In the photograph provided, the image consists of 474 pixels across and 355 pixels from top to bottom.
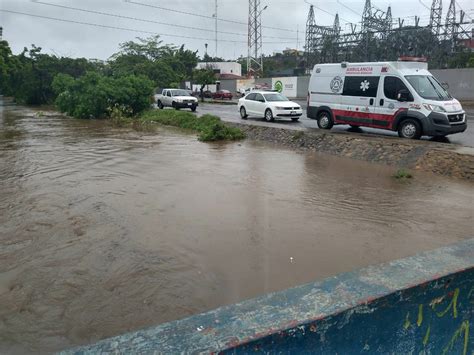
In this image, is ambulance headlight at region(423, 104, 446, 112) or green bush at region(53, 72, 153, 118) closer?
ambulance headlight at region(423, 104, 446, 112)

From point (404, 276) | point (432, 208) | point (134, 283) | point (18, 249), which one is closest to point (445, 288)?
point (404, 276)

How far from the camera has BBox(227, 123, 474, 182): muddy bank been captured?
10770mm

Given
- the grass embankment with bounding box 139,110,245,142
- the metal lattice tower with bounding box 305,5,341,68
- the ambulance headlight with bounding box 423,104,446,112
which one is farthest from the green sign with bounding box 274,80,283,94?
the ambulance headlight with bounding box 423,104,446,112

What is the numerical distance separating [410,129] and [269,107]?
331 inches

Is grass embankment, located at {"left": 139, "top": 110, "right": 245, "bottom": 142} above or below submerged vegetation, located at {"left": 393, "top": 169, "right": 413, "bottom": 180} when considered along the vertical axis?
above

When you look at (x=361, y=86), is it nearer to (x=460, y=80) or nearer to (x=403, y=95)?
(x=403, y=95)

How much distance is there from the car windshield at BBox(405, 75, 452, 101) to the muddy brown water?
3011mm

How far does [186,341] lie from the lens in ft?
5.13

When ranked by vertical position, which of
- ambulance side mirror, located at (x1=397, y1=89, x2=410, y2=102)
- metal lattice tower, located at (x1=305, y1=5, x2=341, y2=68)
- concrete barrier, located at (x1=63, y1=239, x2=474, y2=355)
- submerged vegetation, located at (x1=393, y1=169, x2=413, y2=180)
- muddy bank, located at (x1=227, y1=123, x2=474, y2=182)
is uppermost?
metal lattice tower, located at (x1=305, y1=5, x2=341, y2=68)

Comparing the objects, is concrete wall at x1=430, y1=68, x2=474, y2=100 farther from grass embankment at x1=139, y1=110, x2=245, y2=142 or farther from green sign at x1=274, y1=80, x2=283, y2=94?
grass embankment at x1=139, y1=110, x2=245, y2=142

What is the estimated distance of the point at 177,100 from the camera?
30.5 metres

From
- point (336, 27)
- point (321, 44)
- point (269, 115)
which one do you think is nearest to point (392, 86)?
point (269, 115)

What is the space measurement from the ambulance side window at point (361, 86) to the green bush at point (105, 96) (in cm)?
1651

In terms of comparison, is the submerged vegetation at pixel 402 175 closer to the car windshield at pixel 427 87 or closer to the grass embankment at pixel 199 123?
the car windshield at pixel 427 87
